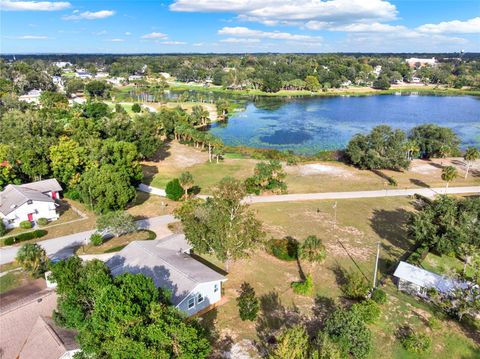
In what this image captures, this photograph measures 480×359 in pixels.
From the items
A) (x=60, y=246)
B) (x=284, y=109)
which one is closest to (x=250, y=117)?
(x=284, y=109)

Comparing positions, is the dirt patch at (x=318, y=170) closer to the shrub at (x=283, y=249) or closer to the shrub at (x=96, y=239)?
the shrub at (x=283, y=249)

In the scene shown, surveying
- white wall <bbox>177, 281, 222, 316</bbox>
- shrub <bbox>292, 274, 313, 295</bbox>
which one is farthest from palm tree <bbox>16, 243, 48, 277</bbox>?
shrub <bbox>292, 274, 313, 295</bbox>

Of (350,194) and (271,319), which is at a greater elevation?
(350,194)

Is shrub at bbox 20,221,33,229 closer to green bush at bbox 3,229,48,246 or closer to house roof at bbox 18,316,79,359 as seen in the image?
green bush at bbox 3,229,48,246

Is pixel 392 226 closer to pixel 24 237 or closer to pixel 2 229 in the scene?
pixel 24 237

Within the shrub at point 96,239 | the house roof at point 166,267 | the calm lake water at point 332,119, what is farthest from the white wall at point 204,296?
the calm lake water at point 332,119

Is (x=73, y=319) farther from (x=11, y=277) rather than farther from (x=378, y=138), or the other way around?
(x=378, y=138)

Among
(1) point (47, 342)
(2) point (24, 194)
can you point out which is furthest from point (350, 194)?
(2) point (24, 194)
